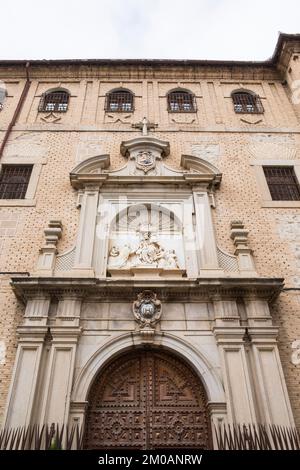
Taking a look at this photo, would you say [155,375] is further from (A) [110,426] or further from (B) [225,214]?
(B) [225,214]

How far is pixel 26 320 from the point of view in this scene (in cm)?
677

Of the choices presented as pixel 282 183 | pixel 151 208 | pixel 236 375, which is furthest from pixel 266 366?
pixel 282 183

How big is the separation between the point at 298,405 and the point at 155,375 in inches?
96.6

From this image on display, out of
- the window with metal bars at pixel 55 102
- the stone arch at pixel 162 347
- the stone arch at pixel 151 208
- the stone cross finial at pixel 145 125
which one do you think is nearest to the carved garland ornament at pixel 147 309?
the stone arch at pixel 162 347

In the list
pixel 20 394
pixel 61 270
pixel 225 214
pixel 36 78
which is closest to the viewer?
pixel 20 394

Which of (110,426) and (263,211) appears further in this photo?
(263,211)

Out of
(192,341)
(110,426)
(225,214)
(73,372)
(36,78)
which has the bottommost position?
(110,426)

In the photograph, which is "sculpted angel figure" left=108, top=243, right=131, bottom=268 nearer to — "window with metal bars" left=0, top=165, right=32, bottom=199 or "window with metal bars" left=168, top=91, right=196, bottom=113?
"window with metal bars" left=0, top=165, right=32, bottom=199

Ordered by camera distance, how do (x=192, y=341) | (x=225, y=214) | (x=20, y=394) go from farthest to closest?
(x=225, y=214) < (x=192, y=341) < (x=20, y=394)

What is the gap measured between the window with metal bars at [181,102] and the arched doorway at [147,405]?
25.5ft

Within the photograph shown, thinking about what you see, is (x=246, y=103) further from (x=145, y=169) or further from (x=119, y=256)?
(x=119, y=256)

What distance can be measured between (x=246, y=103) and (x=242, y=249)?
20.6ft

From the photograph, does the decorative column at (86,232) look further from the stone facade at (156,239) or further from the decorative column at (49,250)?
the decorative column at (49,250)

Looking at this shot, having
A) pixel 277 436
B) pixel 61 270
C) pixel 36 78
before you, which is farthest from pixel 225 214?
pixel 36 78
